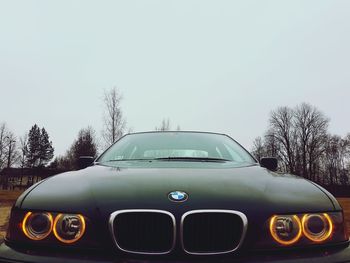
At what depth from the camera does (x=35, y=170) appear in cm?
7588

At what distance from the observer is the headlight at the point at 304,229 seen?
71.2 inches

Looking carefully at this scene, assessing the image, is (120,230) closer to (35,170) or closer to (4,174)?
(4,174)

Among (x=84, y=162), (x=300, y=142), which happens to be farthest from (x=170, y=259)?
(x=300, y=142)

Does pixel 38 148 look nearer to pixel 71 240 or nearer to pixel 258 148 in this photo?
pixel 258 148

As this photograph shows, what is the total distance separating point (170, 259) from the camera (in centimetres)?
167

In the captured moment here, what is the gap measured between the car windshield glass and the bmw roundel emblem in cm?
121

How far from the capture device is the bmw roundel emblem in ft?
6.01

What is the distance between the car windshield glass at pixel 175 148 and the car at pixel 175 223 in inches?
45.7

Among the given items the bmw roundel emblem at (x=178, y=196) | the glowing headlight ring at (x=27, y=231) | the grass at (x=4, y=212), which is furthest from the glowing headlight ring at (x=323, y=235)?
the grass at (x=4, y=212)

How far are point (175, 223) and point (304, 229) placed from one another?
0.63m

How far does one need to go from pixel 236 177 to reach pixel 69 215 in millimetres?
979

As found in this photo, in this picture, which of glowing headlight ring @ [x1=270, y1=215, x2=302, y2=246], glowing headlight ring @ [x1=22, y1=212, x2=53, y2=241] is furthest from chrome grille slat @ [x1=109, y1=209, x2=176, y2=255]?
glowing headlight ring @ [x1=270, y1=215, x2=302, y2=246]

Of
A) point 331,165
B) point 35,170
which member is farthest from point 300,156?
point 35,170

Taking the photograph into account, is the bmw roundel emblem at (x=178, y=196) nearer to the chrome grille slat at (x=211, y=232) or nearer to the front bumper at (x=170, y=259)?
the chrome grille slat at (x=211, y=232)
